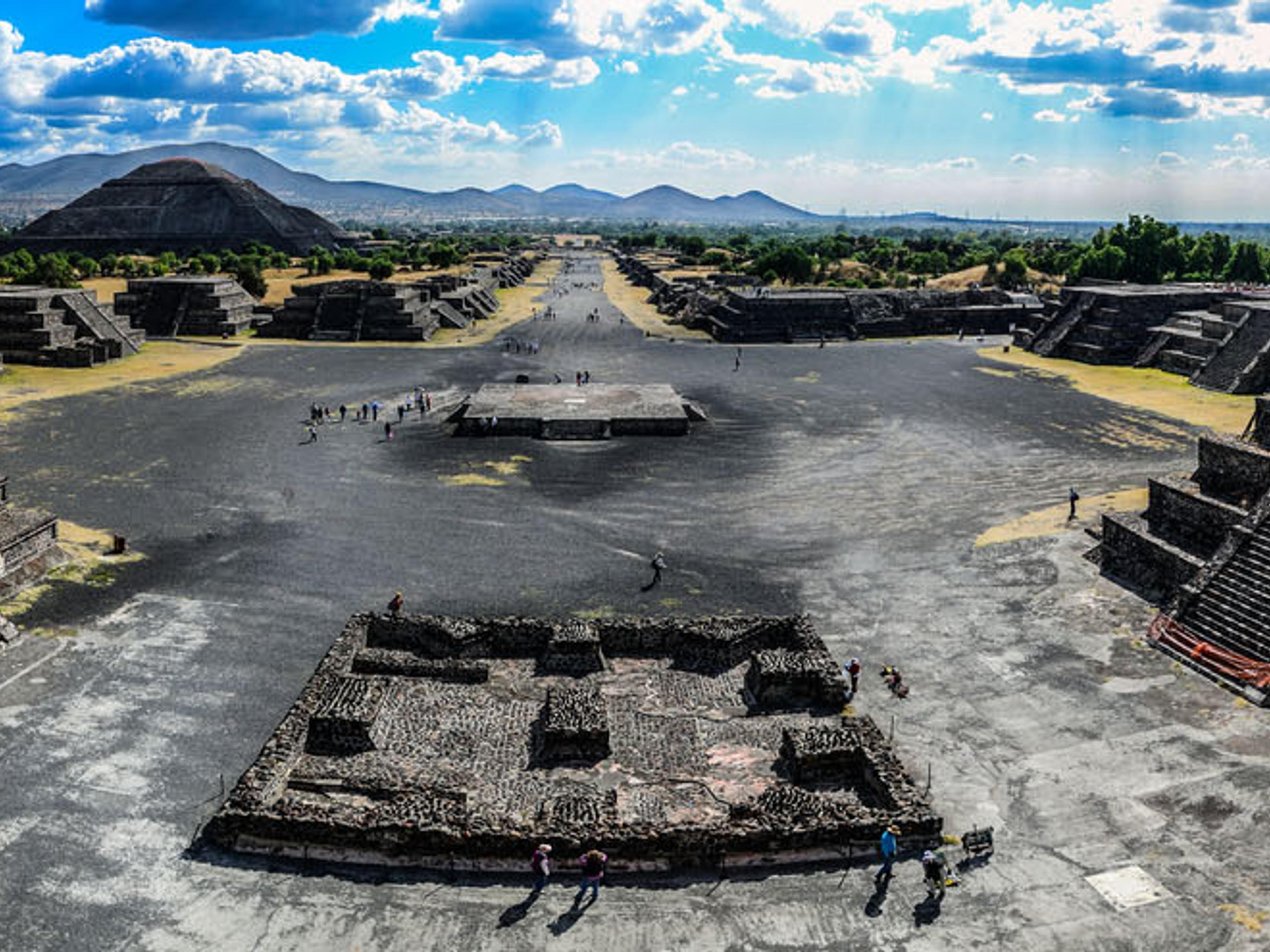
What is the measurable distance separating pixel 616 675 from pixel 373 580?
8.64 meters

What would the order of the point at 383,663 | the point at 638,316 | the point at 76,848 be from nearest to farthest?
the point at 76,848 < the point at 383,663 < the point at 638,316

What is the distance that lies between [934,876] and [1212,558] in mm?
14616

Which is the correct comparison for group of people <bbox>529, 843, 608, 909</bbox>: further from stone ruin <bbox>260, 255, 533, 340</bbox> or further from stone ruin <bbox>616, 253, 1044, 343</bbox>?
stone ruin <bbox>616, 253, 1044, 343</bbox>

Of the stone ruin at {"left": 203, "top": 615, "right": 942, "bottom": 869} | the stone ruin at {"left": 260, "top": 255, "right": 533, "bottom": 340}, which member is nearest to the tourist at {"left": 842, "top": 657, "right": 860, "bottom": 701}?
the stone ruin at {"left": 203, "top": 615, "right": 942, "bottom": 869}

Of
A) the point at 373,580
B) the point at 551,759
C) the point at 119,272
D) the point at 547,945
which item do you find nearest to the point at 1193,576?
the point at 551,759

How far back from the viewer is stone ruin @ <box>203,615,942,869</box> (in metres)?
14.5

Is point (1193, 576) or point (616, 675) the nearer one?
point (616, 675)

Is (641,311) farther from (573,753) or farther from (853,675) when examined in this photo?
(573,753)

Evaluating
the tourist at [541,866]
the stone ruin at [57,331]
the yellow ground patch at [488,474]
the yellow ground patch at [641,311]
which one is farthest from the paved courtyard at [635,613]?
the yellow ground patch at [641,311]

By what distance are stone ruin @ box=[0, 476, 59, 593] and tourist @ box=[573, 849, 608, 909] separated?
1877 cm

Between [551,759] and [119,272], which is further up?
[119,272]

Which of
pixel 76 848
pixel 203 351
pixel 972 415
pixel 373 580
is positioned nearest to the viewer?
pixel 76 848

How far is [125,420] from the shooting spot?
145 feet

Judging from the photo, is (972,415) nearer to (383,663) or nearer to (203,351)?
(383,663)
